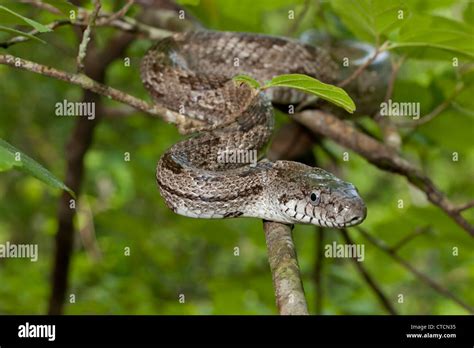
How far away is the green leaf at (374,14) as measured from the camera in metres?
3.37

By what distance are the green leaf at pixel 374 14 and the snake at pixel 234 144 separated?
69 centimetres

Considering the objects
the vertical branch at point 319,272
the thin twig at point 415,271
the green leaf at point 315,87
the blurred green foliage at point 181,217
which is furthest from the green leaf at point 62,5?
the vertical branch at point 319,272

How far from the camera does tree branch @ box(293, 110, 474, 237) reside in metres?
3.92

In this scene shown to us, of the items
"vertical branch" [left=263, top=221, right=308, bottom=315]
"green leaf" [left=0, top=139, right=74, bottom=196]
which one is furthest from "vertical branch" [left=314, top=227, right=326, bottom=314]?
"green leaf" [left=0, top=139, right=74, bottom=196]

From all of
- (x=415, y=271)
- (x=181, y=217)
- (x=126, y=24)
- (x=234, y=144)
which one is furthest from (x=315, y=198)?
(x=181, y=217)

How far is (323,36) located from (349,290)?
109 inches

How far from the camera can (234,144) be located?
353 centimetres

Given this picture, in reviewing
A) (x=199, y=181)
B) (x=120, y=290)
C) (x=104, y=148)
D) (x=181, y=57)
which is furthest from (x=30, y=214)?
(x=199, y=181)

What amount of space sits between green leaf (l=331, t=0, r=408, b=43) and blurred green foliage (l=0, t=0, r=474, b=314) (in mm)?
11

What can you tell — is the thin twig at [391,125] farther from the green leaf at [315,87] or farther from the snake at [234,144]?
the green leaf at [315,87]

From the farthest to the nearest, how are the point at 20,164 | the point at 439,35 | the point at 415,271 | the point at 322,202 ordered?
1. the point at 415,271
2. the point at 439,35
3. the point at 322,202
4. the point at 20,164

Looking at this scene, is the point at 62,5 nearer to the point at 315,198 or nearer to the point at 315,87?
the point at 315,87

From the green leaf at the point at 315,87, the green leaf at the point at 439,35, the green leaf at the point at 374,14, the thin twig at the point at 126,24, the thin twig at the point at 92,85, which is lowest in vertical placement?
the green leaf at the point at 315,87

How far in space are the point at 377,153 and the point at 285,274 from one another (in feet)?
6.84
